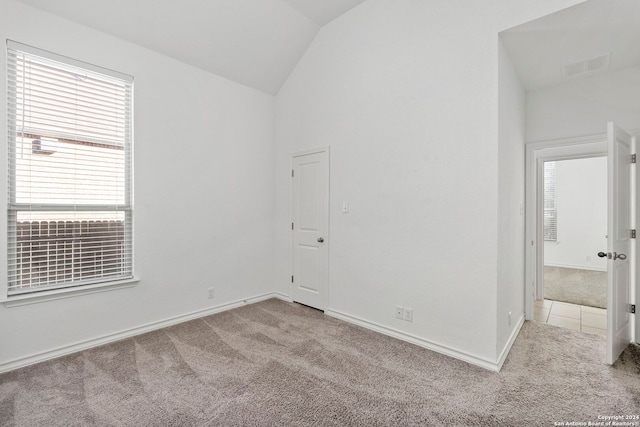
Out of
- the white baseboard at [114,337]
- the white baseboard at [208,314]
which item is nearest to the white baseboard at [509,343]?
the white baseboard at [208,314]

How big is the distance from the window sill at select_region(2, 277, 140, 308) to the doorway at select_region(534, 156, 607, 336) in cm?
595

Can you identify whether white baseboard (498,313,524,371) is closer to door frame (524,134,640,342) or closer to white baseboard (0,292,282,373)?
door frame (524,134,640,342)

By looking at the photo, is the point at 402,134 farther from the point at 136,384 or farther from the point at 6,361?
the point at 6,361

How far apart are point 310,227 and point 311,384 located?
206cm

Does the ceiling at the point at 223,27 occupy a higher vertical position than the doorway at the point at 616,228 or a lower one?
higher

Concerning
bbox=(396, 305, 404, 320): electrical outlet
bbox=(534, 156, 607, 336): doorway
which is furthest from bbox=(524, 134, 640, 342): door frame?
bbox=(396, 305, 404, 320): electrical outlet

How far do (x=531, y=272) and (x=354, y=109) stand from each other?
2956 mm

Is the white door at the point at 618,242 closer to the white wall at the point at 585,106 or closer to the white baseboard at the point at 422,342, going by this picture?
the white wall at the point at 585,106

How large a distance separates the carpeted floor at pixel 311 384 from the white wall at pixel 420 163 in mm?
399

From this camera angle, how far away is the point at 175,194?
3357 millimetres

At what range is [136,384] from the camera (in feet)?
7.18

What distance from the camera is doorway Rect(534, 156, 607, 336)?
213 inches

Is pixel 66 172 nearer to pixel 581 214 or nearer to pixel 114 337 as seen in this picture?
pixel 114 337

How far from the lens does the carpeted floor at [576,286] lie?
4305 mm
